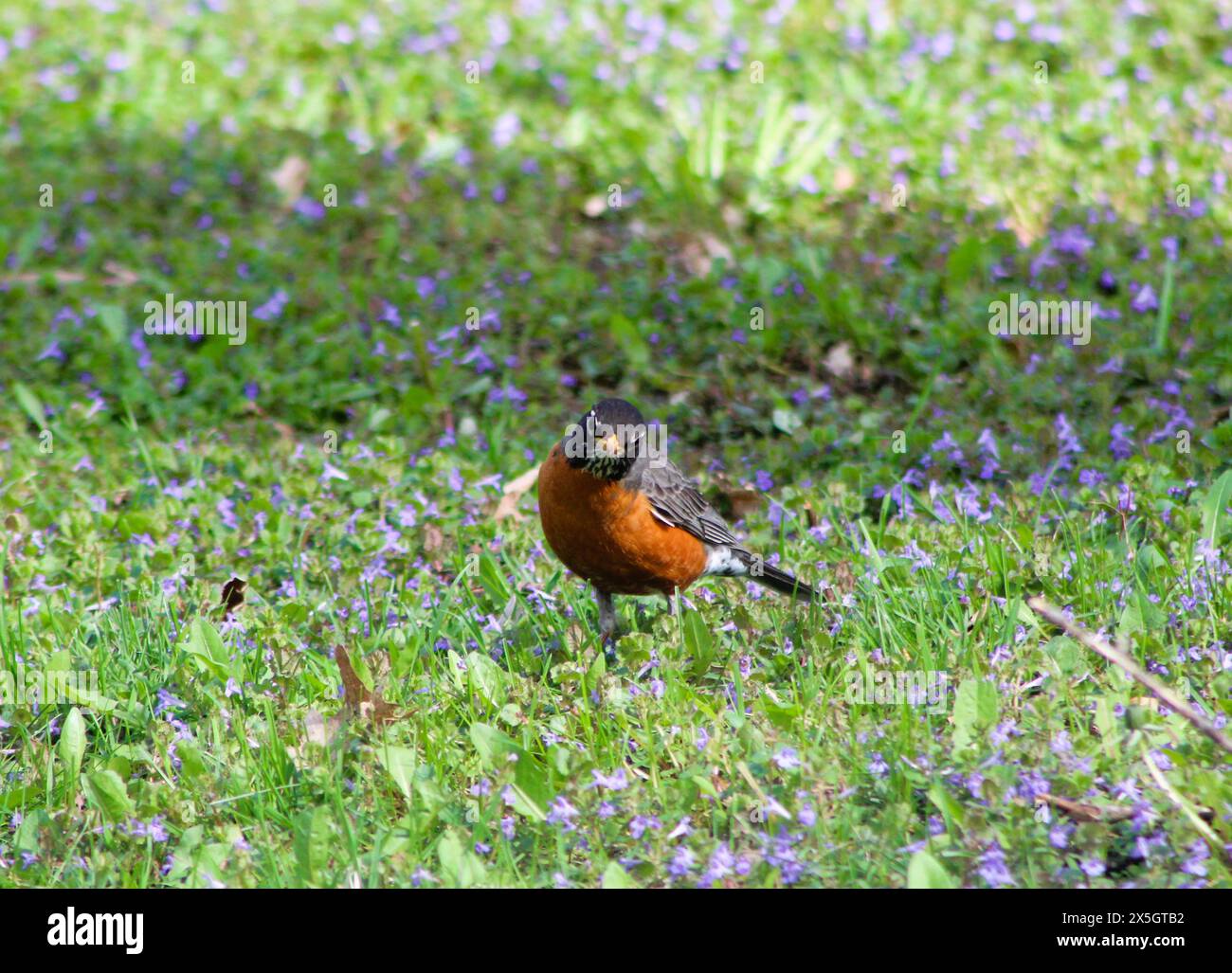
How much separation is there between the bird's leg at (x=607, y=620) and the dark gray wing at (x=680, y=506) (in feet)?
1.16

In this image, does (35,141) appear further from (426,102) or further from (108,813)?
(108,813)

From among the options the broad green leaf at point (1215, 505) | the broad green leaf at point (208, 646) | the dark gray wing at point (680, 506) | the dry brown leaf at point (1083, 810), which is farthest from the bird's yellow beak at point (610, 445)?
the broad green leaf at point (1215, 505)

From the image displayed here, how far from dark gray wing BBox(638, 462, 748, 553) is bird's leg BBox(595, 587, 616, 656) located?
1.16 feet

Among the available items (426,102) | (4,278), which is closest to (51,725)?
(4,278)

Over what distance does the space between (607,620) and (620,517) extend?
1.41 ft

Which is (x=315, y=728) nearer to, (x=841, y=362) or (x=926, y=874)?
(x=926, y=874)

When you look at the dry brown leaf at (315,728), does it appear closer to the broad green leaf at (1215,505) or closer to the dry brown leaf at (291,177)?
the broad green leaf at (1215,505)

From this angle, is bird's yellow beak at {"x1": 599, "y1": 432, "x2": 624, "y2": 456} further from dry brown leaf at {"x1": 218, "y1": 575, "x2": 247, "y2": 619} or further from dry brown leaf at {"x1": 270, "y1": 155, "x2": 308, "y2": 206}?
dry brown leaf at {"x1": 270, "y1": 155, "x2": 308, "y2": 206}

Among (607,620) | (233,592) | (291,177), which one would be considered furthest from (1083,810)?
(291,177)

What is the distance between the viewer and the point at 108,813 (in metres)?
3.90

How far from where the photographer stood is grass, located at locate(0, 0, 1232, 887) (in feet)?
12.2

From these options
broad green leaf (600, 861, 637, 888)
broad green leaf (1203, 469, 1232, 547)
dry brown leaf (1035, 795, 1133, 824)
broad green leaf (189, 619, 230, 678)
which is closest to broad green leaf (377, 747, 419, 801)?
broad green leaf (600, 861, 637, 888)

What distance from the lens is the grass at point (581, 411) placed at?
3.71 meters

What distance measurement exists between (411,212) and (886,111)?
2895 mm
